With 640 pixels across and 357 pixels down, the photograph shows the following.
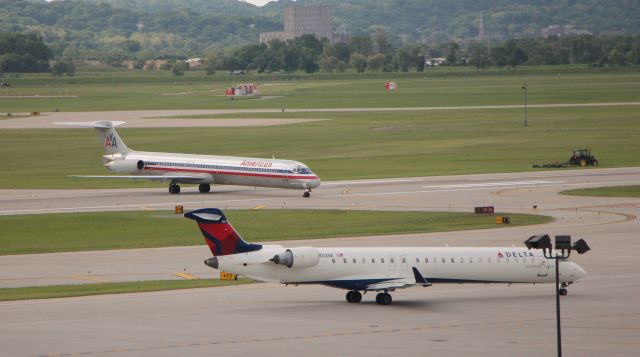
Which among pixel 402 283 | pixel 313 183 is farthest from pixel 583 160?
pixel 402 283

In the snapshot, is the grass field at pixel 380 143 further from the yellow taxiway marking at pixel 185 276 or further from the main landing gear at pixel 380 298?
the main landing gear at pixel 380 298

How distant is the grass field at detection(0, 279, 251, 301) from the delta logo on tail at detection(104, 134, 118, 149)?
42938mm

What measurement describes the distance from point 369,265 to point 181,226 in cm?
2743

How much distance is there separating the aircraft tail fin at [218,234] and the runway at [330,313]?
7.72 ft

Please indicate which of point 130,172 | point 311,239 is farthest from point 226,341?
point 130,172

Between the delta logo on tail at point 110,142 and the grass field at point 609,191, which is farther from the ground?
the delta logo on tail at point 110,142

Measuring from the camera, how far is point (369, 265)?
158 feet

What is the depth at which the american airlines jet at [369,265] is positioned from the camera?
46969 mm

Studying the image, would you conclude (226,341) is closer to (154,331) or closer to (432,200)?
(154,331)

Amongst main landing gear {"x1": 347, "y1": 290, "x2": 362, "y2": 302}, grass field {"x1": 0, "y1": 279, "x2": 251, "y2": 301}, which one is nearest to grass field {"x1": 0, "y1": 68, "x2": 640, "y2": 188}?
grass field {"x1": 0, "y1": 279, "x2": 251, "y2": 301}

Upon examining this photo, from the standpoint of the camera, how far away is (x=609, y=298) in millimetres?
48938

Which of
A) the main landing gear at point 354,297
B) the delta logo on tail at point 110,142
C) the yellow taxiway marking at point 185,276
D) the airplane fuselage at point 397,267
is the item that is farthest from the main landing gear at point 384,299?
the delta logo on tail at point 110,142

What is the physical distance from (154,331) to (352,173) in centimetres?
6510

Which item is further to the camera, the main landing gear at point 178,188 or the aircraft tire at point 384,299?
the main landing gear at point 178,188
